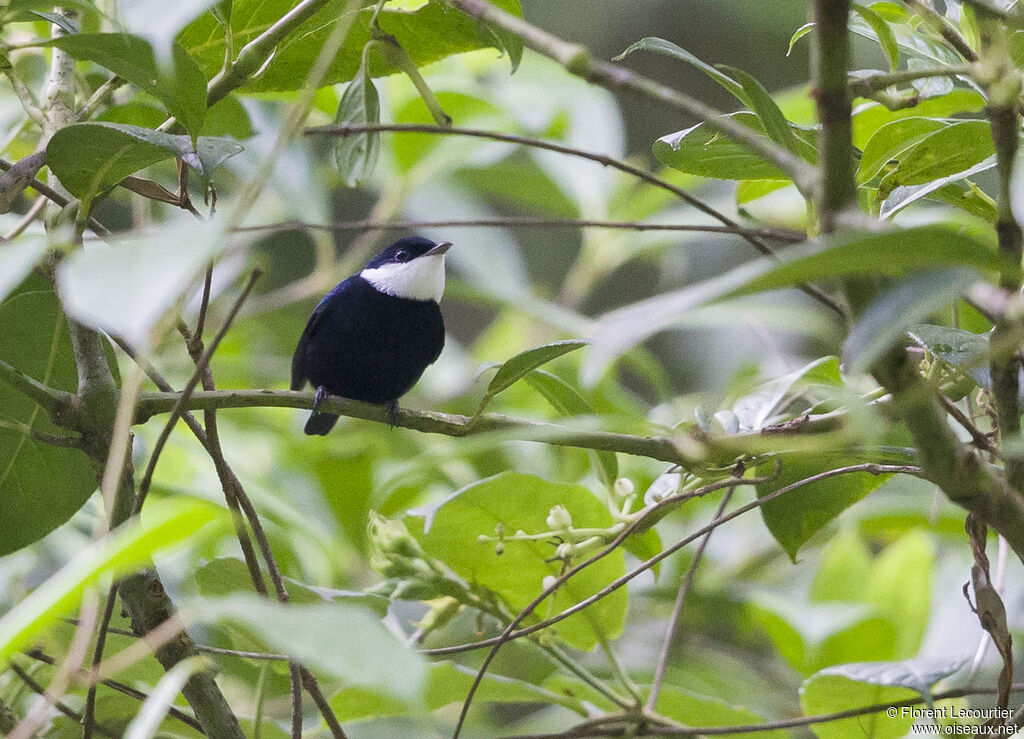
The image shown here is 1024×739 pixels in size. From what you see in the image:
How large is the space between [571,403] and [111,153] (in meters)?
0.80

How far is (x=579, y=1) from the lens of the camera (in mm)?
8164

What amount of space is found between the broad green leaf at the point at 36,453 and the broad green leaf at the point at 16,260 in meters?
0.72

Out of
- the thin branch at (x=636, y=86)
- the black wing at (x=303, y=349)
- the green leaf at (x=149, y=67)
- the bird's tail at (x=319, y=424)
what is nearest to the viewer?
the thin branch at (x=636, y=86)

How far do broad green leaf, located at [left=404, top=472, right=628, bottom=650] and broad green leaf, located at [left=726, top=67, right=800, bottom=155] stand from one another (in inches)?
25.3

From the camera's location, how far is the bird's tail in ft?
9.62

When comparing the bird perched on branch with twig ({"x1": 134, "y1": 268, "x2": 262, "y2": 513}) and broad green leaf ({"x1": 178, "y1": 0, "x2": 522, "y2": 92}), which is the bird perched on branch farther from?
twig ({"x1": 134, "y1": 268, "x2": 262, "y2": 513})

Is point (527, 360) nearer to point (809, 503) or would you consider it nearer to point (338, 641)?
point (809, 503)

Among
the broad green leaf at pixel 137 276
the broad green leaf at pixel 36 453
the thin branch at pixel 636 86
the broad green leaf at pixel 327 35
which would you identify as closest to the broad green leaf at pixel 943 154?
the thin branch at pixel 636 86

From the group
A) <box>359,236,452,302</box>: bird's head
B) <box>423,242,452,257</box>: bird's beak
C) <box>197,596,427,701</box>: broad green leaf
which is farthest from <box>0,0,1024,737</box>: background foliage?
<box>423,242,452,257</box>: bird's beak

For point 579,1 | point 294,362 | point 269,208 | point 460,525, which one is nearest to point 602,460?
point 460,525

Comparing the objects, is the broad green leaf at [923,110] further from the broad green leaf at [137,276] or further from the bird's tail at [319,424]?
the bird's tail at [319,424]

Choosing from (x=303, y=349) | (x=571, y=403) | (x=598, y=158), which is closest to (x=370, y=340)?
(x=303, y=349)

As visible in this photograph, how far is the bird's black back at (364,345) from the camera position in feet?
10.3

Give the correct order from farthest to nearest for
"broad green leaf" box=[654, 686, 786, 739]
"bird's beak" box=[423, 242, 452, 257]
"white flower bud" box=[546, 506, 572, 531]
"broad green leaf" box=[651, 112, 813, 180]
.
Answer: "bird's beak" box=[423, 242, 452, 257]
"broad green leaf" box=[654, 686, 786, 739]
"white flower bud" box=[546, 506, 572, 531]
"broad green leaf" box=[651, 112, 813, 180]
